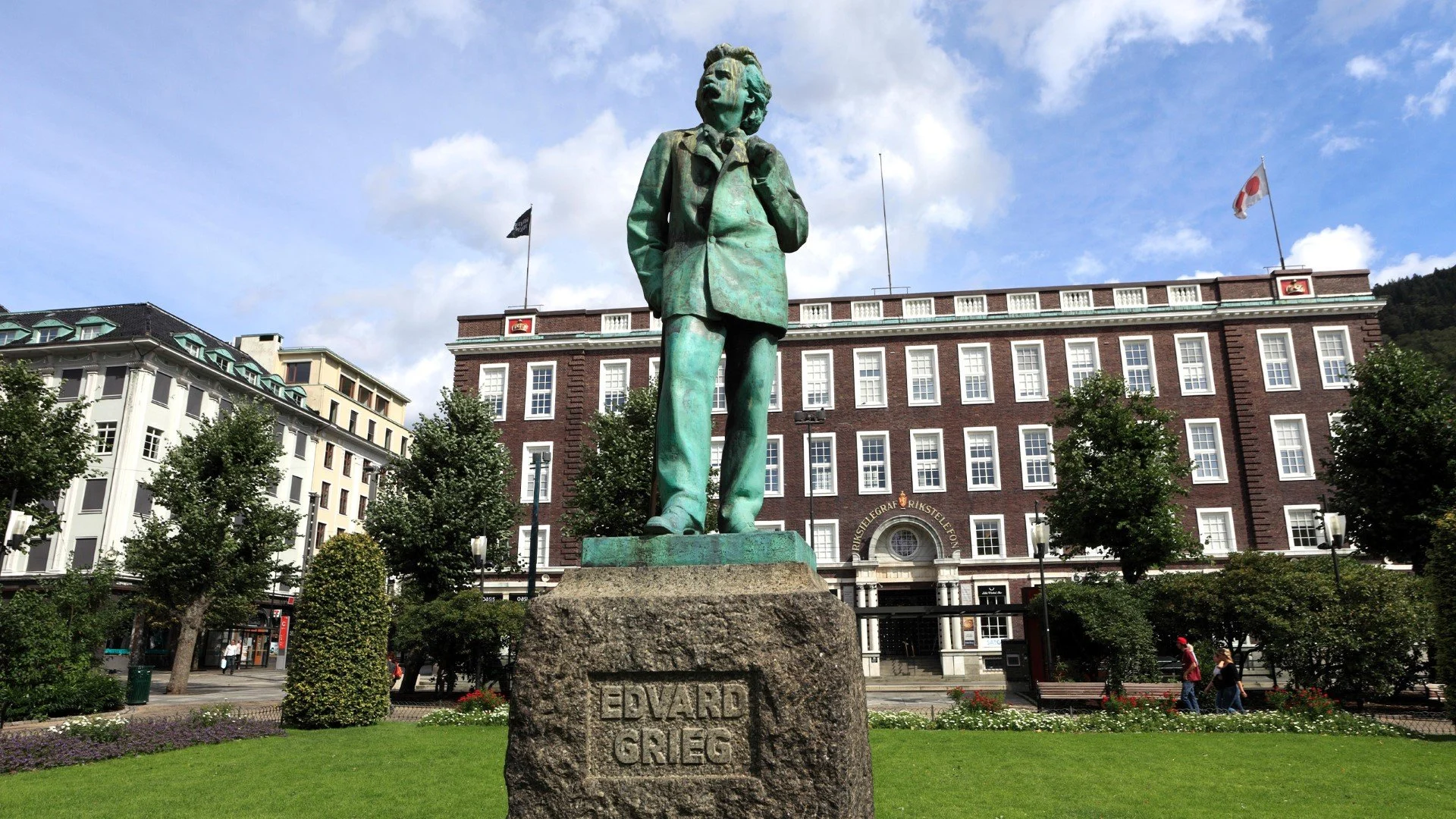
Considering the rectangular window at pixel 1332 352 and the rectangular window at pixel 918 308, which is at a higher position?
the rectangular window at pixel 918 308

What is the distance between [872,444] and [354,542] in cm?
2757

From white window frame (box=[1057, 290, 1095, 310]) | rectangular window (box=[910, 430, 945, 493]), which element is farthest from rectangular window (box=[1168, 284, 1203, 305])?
rectangular window (box=[910, 430, 945, 493])

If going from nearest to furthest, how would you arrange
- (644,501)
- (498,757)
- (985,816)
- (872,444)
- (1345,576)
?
(985,816) < (498,757) < (1345,576) < (644,501) < (872,444)

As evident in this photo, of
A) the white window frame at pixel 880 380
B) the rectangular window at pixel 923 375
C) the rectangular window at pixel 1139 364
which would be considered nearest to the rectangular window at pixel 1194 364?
the rectangular window at pixel 1139 364

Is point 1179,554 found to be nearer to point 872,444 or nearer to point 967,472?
point 967,472

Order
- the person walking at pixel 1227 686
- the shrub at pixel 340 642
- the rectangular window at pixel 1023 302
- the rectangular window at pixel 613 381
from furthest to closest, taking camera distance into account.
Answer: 1. the rectangular window at pixel 613 381
2. the rectangular window at pixel 1023 302
3. the person walking at pixel 1227 686
4. the shrub at pixel 340 642

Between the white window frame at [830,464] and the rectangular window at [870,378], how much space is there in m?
2.04

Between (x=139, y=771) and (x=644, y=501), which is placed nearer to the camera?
(x=139, y=771)

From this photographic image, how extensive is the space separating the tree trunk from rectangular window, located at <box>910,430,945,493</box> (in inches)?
1080

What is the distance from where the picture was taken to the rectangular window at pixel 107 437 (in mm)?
41438

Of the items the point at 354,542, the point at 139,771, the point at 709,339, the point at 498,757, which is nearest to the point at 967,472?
the point at 354,542

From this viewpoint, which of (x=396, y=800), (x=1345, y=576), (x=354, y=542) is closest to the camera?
(x=396, y=800)

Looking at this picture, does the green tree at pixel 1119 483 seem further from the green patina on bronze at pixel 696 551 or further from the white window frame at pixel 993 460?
the green patina on bronze at pixel 696 551

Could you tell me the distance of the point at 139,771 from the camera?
9.94m
